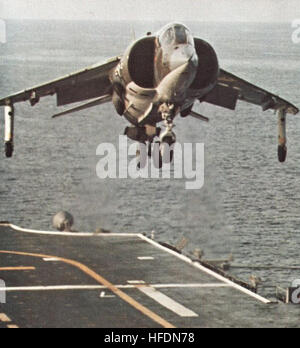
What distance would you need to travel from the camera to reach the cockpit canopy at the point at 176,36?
132ft

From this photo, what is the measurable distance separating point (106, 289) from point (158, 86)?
75.5ft

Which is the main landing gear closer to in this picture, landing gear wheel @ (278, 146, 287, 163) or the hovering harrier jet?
the hovering harrier jet

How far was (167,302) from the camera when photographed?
196 ft

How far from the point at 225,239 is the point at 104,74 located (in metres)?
19.1

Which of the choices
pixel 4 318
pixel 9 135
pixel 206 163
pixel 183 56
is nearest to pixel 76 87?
pixel 9 135

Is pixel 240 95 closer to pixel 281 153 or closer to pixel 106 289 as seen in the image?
pixel 281 153

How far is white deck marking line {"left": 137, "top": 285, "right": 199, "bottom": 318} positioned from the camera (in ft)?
187

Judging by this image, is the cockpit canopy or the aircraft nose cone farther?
the cockpit canopy

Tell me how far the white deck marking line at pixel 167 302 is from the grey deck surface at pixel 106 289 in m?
0.31

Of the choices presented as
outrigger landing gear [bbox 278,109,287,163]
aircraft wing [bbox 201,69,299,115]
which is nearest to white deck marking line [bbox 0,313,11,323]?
aircraft wing [bbox 201,69,299,115]

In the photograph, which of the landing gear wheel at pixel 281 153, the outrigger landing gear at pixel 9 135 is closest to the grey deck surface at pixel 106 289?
the outrigger landing gear at pixel 9 135

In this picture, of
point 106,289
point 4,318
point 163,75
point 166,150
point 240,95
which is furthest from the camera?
point 106,289

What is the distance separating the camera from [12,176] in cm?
12900

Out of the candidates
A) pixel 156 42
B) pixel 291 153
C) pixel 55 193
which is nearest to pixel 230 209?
pixel 291 153
